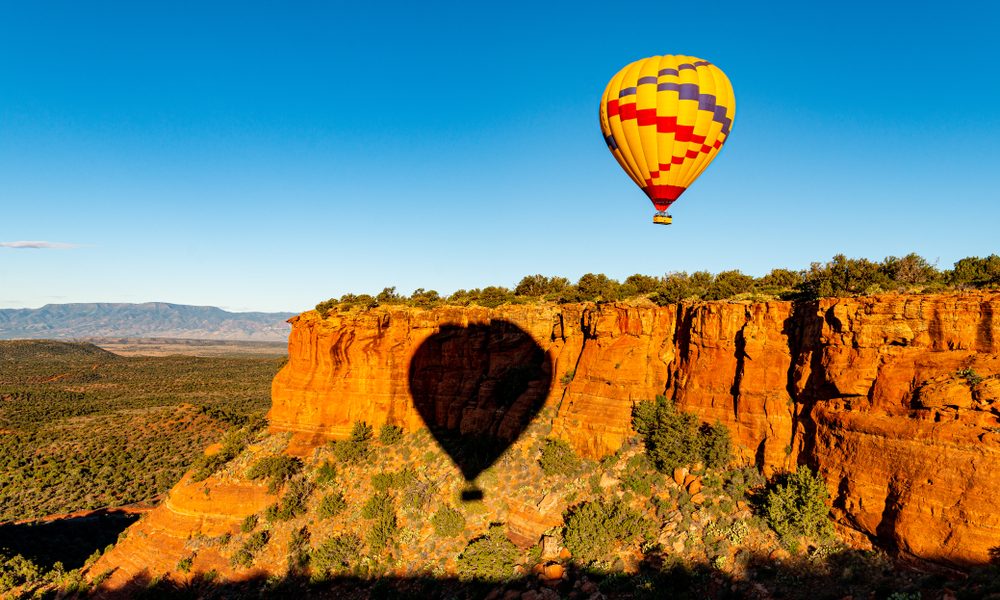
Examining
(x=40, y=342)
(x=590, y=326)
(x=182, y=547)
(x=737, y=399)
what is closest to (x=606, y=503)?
(x=737, y=399)

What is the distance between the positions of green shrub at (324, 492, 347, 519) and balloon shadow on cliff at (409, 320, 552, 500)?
6110mm

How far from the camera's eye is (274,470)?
27016 millimetres

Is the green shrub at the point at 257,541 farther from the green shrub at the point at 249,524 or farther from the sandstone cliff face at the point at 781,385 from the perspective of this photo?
the sandstone cliff face at the point at 781,385

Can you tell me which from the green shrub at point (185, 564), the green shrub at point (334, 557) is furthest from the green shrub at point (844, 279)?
the green shrub at point (185, 564)

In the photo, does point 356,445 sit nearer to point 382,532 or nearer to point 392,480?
point 392,480

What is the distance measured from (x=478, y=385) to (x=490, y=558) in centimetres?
1058

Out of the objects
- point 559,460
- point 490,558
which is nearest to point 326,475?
point 490,558

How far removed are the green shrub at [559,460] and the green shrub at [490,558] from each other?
12.0 ft

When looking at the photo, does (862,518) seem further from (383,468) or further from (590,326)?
(383,468)

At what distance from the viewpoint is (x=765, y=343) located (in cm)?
1958

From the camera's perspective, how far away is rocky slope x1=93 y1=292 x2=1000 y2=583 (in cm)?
1441

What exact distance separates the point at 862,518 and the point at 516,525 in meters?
13.1

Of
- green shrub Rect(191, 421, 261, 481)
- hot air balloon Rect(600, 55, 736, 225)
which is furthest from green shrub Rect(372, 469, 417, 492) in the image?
hot air balloon Rect(600, 55, 736, 225)

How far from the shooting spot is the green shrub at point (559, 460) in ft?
75.0
